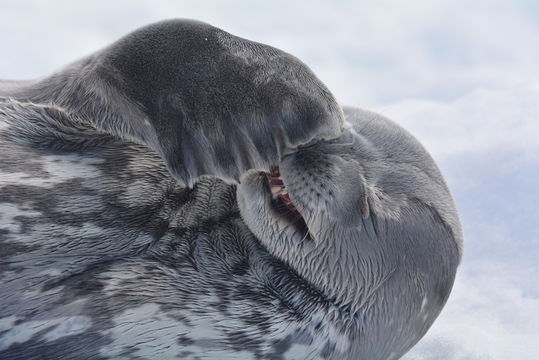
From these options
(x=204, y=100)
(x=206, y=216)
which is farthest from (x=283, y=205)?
(x=204, y=100)

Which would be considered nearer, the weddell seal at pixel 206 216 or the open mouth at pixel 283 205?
the weddell seal at pixel 206 216

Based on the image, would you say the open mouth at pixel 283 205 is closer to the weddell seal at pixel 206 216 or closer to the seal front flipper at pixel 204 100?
the weddell seal at pixel 206 216

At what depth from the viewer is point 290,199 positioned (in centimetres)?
124

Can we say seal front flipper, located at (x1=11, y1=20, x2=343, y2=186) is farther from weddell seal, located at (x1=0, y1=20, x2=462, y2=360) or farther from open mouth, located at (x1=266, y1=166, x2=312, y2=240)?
open mouth, located at (x1=266, y1=166, x2=312, y2=240)

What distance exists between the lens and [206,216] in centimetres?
132

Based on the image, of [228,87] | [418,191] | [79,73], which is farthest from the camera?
[418,191]

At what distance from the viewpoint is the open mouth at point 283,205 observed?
124cm

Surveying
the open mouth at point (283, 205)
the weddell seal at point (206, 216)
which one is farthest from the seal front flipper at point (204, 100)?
the open mouth at point (283, 205)

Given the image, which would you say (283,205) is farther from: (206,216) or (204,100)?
(204,100)

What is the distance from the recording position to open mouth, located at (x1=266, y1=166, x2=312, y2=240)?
4.08ft

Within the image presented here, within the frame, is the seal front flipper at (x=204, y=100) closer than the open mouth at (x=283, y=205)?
Yes

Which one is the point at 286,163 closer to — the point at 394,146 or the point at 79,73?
the point at 394,146

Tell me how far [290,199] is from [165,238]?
237mm

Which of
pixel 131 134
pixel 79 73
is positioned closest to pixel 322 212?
pixel 131 134
